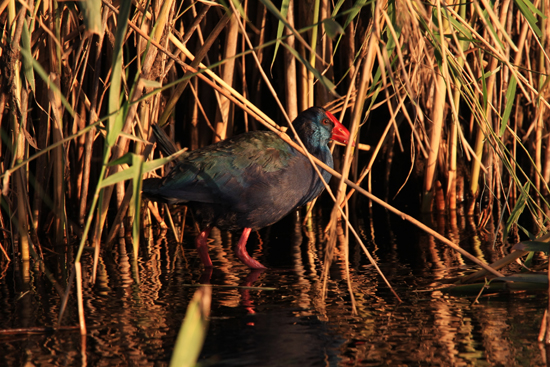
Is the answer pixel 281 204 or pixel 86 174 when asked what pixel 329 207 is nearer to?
pixel 281 204

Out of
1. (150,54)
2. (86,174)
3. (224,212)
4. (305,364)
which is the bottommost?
(305,364)

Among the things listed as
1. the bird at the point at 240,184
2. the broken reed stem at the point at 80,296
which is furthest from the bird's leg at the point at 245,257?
the broken reed stem at the point at 80,296

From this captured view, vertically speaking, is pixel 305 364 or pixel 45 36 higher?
pixel 45 36

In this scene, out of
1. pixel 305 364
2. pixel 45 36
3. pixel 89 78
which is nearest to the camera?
pixel 305 364

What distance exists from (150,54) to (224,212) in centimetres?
68

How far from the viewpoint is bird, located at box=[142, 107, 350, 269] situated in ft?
8.25

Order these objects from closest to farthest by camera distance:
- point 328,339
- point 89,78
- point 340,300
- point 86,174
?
1. point 328,339
2. point 340,300
3. point 86,174
4. point 89,78

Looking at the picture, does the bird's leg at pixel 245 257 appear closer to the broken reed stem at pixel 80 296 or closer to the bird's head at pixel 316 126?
the bird's head at pixel 316 126

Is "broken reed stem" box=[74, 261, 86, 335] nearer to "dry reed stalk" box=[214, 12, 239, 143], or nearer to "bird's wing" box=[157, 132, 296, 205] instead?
"bird's wing" box=[157, 132, 296, 205]

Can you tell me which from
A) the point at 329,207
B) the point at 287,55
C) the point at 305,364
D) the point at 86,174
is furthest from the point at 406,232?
the point at 305,364

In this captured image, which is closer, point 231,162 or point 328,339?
point 328,339

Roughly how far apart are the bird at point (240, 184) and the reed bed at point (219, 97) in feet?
0.49

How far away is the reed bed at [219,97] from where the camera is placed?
2.17 meters

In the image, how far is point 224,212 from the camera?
2.62 meters
